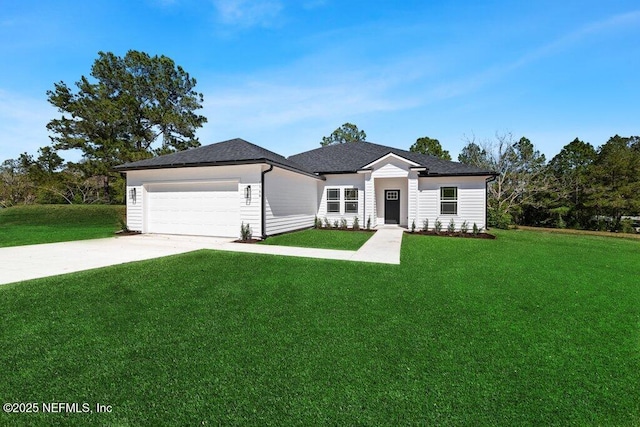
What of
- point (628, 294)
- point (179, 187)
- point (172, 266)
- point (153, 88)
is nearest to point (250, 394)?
point (172, 266)

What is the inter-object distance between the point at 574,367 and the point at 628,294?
3601mm

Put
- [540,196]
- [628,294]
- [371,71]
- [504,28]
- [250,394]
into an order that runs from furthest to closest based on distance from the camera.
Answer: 1. [540,196]
2. [371,71]
3. [504,28]
4. [628,294]
5. [250,394]

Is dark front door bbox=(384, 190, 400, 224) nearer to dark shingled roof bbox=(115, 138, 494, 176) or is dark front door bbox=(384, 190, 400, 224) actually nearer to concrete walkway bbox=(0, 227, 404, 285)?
dark shingled roof bbox=(115, 138, 494, 176)

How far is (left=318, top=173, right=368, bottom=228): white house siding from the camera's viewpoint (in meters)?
15.2

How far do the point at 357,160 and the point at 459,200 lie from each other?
5793mm

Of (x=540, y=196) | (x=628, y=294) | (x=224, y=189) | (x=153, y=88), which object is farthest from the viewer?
(x=153, y=88)

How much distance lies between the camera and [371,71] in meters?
13.0

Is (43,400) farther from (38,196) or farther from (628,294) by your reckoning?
(38,196)

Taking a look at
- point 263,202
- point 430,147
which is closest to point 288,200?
point 263,202

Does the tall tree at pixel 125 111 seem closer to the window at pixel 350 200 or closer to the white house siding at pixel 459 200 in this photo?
the window at pixel 350 200

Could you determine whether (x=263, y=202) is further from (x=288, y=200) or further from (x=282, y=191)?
(x=288, y=200)

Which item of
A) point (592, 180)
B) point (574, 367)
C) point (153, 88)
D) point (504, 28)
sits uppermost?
point (153, 88)

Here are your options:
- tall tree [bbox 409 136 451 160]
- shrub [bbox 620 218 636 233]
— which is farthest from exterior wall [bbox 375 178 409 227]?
shrub [bbox 620 218 636 233]

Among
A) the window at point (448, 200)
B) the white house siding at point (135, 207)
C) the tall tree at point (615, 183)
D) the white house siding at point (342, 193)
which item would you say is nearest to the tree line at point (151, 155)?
the tall tree at point (615, 183)
